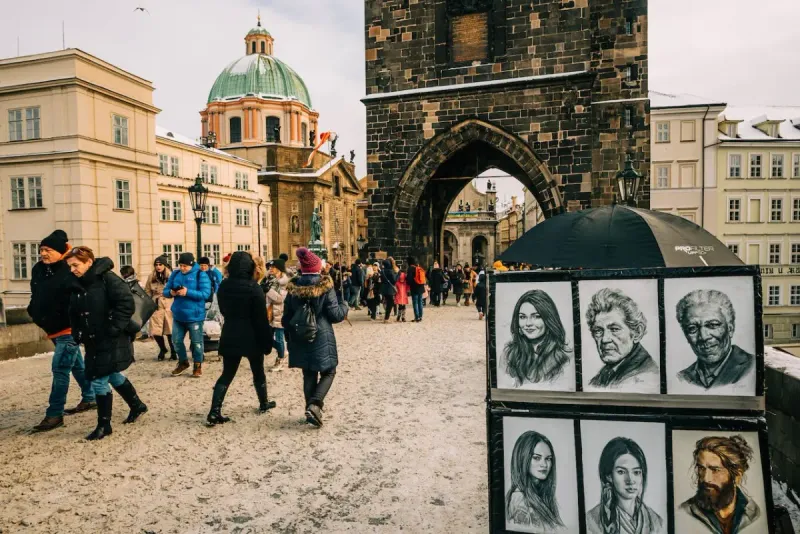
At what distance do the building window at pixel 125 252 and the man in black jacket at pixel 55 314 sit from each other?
19.5 m

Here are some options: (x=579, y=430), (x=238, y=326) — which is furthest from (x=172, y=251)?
(x=579, y=430)

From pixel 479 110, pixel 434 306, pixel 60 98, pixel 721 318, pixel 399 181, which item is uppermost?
pixel 60 98

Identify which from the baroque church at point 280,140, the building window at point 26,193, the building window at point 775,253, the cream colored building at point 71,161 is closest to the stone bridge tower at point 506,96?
the cream colored building at point 71,161

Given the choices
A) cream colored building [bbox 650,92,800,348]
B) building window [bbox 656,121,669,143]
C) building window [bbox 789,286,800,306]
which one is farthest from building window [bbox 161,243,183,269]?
building window [bbox 789,286,800,306]

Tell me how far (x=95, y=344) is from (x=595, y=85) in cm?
1554

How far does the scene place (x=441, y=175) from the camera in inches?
814

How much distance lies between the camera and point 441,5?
1764 cm

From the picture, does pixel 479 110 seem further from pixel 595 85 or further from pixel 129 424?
pixel 129 424

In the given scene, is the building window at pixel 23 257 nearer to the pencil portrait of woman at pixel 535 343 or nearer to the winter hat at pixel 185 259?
the winter hat at pixel 185 259

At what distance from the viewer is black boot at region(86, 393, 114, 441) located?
5.18 meters

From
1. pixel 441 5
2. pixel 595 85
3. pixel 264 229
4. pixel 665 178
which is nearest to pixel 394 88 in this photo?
pixel 441 5

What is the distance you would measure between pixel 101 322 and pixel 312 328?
76.9 inches

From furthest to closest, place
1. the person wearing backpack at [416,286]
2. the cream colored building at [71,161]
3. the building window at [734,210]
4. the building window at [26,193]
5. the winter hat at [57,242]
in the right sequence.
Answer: the building window at [734,210] → the building window at [26,193] → the cream colored building at [71,161] → the person wearing backpack at [416,286] → the winter hat at [57,242]

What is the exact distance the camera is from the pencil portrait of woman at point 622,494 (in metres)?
2.44
